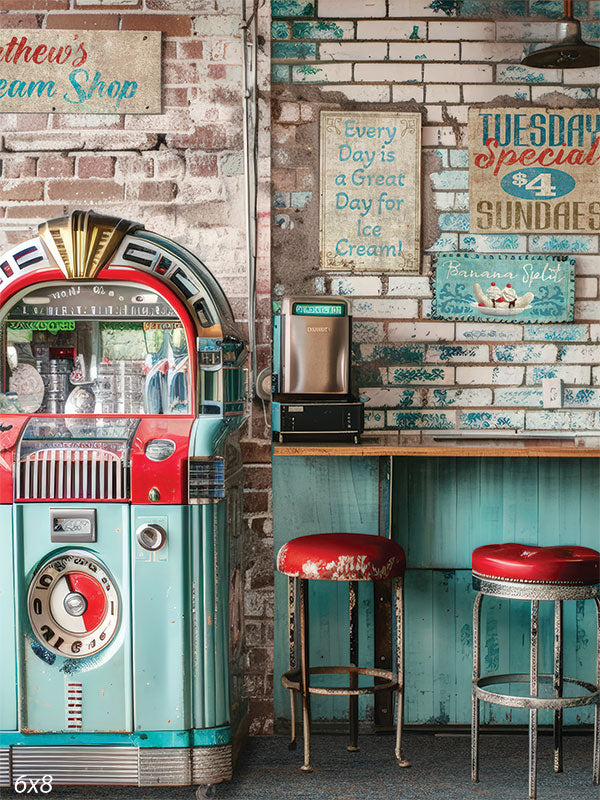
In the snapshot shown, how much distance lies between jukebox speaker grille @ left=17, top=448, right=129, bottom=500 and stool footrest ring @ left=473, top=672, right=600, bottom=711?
142 centimetres

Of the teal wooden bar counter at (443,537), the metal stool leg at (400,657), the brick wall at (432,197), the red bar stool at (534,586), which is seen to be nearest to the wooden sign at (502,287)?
the brick wall at (432,197)

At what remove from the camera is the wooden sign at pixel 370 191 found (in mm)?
3660

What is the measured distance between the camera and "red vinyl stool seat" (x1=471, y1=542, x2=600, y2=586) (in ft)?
9.02

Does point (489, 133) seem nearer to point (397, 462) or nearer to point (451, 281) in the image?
point (451, 281)

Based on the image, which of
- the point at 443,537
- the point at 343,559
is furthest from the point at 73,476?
the point at 443,537

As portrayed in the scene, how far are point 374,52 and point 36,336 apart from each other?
1947mm

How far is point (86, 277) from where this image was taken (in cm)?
285

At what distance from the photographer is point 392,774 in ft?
9.93

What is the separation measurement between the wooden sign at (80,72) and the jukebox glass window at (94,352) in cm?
116

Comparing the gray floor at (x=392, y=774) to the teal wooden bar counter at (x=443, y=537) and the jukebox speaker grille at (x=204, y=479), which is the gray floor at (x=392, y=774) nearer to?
the teal wooden bar counter at (x=443, y=537)

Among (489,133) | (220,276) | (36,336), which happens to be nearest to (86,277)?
(36,336)

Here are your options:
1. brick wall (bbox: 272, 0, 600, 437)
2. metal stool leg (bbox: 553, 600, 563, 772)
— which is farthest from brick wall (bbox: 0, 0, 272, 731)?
metal stool leg (bbox: 553, 600, 563, 772)

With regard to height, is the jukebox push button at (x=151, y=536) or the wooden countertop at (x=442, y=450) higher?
the wooden countertop at (x=442, y=450)

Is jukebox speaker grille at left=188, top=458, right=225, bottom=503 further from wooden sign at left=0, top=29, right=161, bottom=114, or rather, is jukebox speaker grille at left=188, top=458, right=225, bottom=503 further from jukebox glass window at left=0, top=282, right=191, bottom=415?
wooden sign at left=0, top=29, right=161, bottom=114
